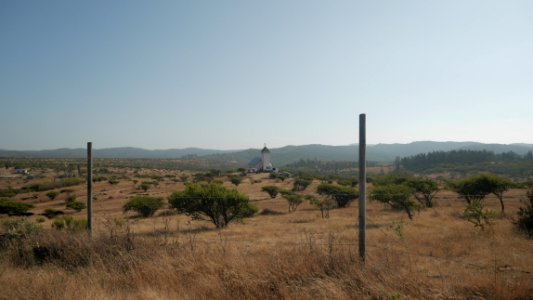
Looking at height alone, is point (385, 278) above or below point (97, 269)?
above

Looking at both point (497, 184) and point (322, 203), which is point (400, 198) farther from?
point (497, 184)

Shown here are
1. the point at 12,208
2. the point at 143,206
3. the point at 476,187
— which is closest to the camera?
the point at 476,187

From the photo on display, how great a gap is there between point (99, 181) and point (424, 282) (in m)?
56.9

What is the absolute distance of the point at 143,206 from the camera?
92.4ft

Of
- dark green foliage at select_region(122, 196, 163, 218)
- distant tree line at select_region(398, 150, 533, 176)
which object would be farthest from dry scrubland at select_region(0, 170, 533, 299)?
distant tree line at select_region(398, 150, 533, 176)

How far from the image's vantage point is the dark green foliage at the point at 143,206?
1099 inches

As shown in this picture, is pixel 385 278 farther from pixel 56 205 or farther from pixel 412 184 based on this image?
pixel 56 205

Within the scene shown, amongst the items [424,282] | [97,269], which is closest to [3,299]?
[97,269]

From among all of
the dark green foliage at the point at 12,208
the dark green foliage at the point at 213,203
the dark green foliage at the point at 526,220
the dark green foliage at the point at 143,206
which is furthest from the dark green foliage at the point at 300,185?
the dark green foliage at the point at 526,220

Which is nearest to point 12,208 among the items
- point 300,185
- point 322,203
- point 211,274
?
point 322,203

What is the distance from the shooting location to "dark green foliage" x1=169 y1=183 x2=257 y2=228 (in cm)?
2034

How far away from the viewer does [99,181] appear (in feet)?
174

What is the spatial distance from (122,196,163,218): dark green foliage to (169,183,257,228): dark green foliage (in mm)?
8113

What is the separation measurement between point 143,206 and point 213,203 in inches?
429
